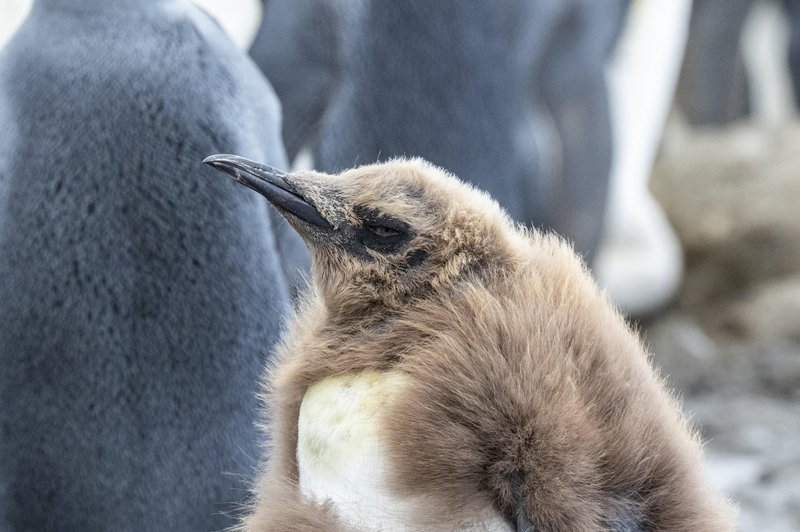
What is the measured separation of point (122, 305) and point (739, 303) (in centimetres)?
345

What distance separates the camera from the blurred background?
2229 mm

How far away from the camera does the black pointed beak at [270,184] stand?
0.97 m

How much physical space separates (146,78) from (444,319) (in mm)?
498

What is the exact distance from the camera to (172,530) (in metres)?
1.21

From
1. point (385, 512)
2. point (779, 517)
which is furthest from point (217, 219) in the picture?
point (779, 517)

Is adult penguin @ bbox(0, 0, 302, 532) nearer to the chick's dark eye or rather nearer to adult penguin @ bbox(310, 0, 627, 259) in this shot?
the chick's dark eye

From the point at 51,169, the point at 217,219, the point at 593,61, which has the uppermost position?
the point at 593,61

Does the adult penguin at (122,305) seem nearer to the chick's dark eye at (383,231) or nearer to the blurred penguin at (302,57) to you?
the chick's dark eye at (383,231)

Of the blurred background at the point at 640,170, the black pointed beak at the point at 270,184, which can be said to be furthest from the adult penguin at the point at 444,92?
the black pointed beak at the point at 270,184

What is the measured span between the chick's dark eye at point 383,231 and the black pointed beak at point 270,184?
1.5 inches

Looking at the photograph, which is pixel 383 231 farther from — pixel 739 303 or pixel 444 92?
pixel 739 303

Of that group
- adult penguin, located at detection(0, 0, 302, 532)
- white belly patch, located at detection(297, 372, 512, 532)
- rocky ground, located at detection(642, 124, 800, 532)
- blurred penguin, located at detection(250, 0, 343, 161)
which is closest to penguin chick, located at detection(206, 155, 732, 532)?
white belly patch, located at detection(297, 372, 512, 532)

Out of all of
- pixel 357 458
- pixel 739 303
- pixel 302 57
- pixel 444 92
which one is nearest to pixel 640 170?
pixel 739 303

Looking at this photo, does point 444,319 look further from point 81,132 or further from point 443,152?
point 443,152
